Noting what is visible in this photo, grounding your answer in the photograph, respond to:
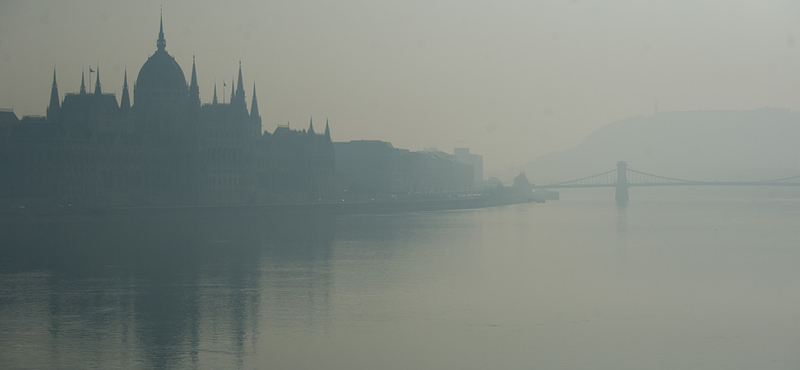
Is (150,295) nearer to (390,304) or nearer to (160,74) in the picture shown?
(390,304)

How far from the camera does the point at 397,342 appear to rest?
2172 centimetres

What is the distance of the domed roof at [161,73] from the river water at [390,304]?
3913 centimetres

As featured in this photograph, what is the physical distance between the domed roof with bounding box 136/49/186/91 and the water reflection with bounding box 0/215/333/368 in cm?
3831

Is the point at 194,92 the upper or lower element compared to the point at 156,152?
upper

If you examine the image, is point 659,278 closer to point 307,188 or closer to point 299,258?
point 299,258

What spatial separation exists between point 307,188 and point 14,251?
54.9 meters

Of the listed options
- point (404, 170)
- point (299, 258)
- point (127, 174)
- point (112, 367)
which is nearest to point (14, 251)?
point (299, 258)

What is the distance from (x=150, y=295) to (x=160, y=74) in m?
64.4

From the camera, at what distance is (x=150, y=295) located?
28.2m

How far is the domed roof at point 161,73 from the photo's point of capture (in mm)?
89188

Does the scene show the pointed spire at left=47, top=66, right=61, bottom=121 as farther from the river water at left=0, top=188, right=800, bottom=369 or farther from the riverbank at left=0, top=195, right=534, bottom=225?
the river water at left=0, top=188, right=800, bottom=369

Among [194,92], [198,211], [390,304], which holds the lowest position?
[390,304]

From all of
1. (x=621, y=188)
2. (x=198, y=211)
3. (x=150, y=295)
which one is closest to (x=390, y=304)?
(x=150, y=295)

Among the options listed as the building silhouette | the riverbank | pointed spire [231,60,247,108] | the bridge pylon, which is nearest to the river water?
the riverbank
